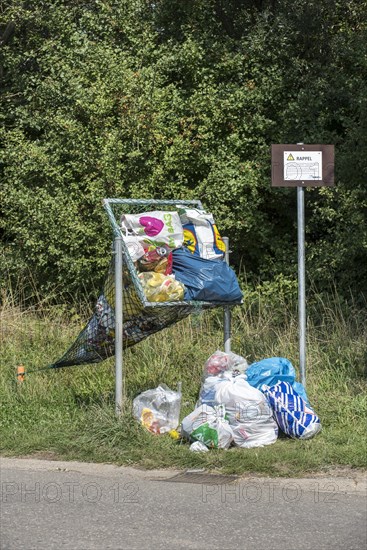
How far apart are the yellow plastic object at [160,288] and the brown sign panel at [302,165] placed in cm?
133

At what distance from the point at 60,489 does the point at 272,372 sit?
229cm

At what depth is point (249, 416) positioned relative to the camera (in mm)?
7316

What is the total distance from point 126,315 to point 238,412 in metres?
1.38

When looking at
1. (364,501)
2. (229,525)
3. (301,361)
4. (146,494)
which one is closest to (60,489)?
(146,494)

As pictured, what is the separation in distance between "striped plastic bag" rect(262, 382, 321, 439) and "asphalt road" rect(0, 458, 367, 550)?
0.78m

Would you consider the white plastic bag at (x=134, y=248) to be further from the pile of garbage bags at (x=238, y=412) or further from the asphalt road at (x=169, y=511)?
the asphalt road at (x=169, y=511)

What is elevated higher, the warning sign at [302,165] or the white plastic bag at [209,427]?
the warning sign at [302,165]

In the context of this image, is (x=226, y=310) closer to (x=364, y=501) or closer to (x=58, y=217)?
(x=364, y=501)

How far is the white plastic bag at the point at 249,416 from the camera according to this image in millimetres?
7312

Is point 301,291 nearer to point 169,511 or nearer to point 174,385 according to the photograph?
point 174,385

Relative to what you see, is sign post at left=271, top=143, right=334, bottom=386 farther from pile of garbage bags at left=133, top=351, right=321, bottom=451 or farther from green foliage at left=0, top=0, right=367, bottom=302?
green foliage at left=0, top=0, right=367, bottom=302

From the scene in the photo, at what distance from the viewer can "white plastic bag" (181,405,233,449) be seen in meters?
7.21

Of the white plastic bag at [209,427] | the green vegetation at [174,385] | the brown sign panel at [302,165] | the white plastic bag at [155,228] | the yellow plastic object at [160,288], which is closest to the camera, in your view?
the green vegetation at [174,385]

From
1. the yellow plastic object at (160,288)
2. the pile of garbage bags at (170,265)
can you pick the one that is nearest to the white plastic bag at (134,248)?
the pile of garbage bags at (170,265)
